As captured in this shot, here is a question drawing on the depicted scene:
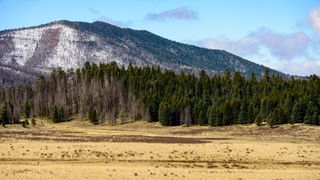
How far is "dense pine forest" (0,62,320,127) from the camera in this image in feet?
376

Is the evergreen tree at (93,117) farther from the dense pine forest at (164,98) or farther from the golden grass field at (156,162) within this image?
the golden grass field at (156,162)

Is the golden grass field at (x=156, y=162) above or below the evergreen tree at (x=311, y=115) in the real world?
below

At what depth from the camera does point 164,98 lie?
134875mm

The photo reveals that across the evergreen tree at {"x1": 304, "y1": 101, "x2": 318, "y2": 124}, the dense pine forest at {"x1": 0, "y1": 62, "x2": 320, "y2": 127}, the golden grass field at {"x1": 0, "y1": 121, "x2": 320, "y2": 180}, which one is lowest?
the golden grass field at {"x1": 0, "y1": 121, "x2": 320, "y2": 180}

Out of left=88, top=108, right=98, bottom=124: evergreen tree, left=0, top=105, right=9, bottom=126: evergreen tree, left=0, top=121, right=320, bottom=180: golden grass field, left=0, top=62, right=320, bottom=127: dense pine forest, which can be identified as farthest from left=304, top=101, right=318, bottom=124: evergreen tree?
left=0, top=105, right=9, bottom=126: evergreen tree

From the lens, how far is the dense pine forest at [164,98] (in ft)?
376

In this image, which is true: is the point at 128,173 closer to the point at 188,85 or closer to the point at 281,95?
the point at 281,95

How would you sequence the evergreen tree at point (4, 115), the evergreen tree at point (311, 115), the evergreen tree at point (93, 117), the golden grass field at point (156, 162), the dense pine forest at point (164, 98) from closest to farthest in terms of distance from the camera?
the golden grass field at point (156, 162)
the evergreen tree at point (311, 115)
the dense pine forest at point (164, 98)
the evergreen tree at point (4, 115)
the evergreen tree at point (93, 117)

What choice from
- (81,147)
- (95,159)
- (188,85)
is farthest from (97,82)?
(95,159)

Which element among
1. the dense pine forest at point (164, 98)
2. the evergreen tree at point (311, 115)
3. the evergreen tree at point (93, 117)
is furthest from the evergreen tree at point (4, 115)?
the evergreen tree at point (311, 115)

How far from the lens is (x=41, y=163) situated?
42812 mm

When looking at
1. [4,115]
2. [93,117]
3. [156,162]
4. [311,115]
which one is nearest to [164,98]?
[93,117]

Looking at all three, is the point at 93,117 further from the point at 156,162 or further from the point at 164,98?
the point at 156,162

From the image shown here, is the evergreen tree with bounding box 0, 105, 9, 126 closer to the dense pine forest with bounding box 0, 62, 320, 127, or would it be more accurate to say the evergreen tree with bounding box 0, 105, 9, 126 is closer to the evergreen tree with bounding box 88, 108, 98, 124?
the dense pine forest with bounding box 0, 62, 320, 127
